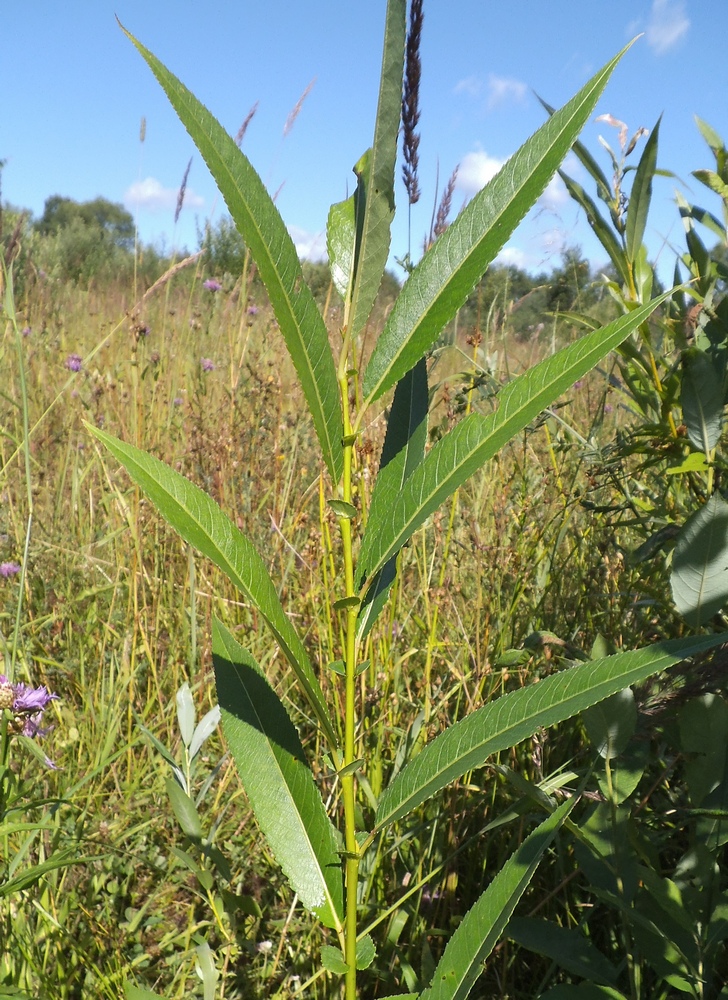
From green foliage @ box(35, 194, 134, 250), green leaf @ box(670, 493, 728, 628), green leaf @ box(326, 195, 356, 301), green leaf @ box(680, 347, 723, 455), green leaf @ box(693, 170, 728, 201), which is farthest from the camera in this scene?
green foliage @ box(35, 194, 134, 250)

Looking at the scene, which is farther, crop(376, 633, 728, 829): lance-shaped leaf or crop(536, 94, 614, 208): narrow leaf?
crop(536, 94, 614, 208): narrow leaf

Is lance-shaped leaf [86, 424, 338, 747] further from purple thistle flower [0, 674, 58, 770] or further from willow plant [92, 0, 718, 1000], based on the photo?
purple thistle flower [0, 674, 58, 770]

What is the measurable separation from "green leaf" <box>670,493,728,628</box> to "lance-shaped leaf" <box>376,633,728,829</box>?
0.91ft

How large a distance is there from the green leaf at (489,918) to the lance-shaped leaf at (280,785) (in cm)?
11

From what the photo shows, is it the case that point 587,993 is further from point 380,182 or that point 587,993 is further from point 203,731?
point 380,182

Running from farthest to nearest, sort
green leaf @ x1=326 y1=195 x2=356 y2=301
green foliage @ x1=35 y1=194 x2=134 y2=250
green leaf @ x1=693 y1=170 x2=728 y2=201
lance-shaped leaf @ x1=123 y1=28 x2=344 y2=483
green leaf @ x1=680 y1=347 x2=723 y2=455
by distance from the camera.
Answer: green foliage @ x1=35 y1=194 x2=134 y2=250, green leaf @ x1=693 y1=170 x2=728 y2=201, green leaf @ x1=680 y1=347 x2=723 y2=455, green leaf @ x1=326 y1=195 x2=356 y2=301, lance-shaped leaf @ x1=123 y1=28 x2=344 y2=483

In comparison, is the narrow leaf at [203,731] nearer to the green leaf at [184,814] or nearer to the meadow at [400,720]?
the meadow at [400,720]

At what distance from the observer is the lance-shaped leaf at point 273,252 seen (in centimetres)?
52

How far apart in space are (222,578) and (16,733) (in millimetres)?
913

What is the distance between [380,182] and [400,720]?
1.19 metres

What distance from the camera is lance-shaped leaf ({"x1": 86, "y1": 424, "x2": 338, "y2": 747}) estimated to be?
0.54 m

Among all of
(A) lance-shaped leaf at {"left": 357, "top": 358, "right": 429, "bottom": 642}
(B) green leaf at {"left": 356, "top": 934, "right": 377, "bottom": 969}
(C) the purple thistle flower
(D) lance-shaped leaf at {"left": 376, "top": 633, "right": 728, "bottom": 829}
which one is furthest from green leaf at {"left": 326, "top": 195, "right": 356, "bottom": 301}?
(C) the purple thistle flower

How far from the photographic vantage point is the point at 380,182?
57 centimetres

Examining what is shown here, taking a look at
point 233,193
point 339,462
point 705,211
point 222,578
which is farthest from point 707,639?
point 222,578
